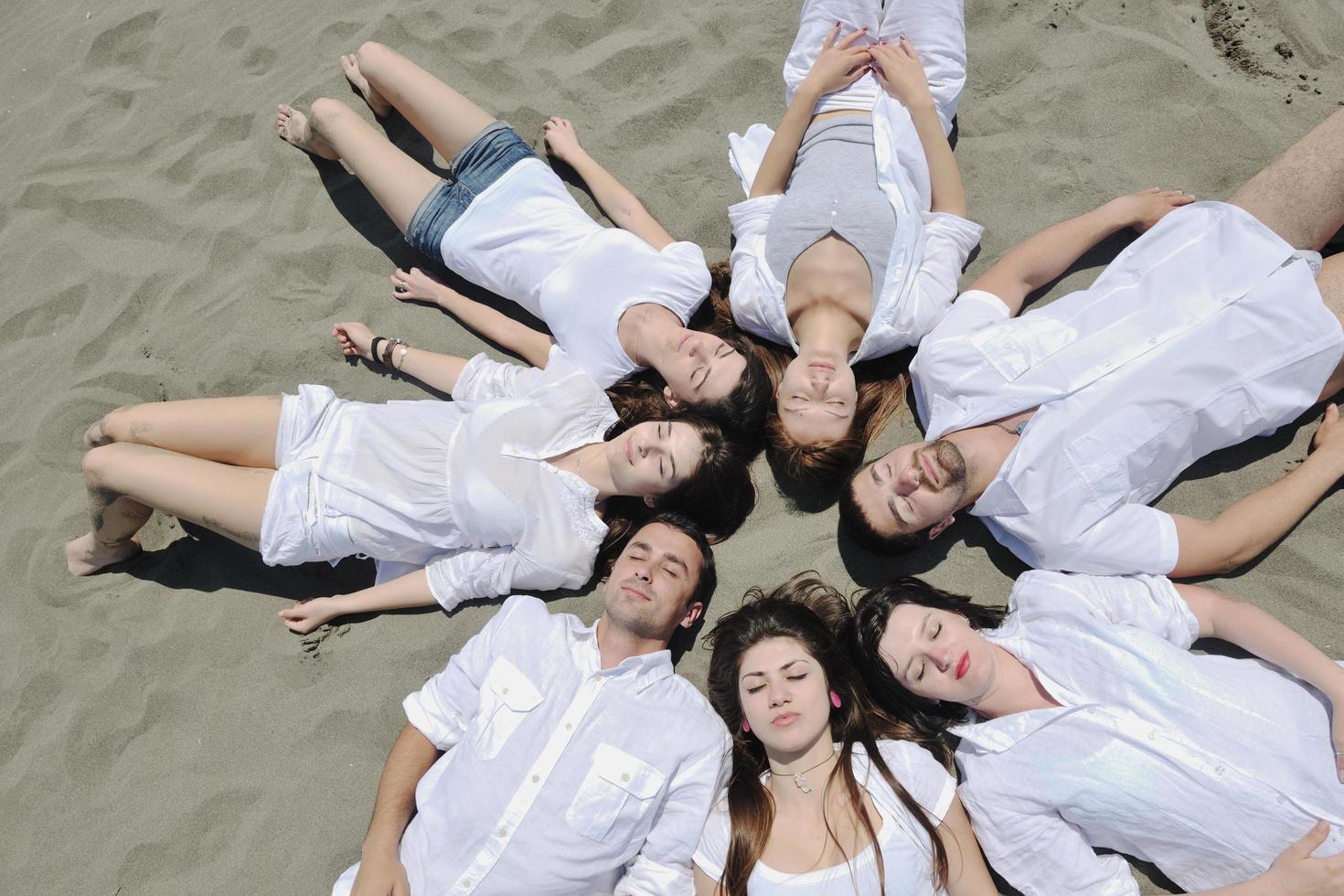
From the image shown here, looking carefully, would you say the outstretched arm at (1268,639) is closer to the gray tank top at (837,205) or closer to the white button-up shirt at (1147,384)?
the white button-up shirt at (1147,384)

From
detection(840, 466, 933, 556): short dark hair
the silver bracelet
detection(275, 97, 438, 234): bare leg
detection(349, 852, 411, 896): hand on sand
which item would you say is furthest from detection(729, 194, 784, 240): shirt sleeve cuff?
detection(349, 852, 411, 896): hand on sand

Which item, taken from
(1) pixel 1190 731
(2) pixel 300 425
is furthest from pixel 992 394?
(2) pixel 300 425

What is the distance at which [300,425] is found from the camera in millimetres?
4129

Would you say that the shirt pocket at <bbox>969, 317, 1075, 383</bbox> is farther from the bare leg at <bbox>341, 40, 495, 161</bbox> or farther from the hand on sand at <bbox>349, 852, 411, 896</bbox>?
the hand on sand at <bbox>349, 852, 411, 896</bbox>

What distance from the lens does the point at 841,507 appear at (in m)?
4.05

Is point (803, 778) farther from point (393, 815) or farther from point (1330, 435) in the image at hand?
point (1330, 435)

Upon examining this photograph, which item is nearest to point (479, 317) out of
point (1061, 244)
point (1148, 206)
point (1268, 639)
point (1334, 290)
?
point (1061, 244)

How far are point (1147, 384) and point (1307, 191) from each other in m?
1.28

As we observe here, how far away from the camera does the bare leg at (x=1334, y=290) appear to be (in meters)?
3.78

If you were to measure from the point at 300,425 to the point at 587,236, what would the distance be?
1791mm

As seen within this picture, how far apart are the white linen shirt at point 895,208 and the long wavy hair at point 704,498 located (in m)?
0.74

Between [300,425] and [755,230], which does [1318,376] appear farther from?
[300,425]

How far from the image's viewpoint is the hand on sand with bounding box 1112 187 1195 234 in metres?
4.25

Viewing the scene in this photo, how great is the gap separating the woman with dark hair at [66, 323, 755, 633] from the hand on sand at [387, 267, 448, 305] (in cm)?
77
